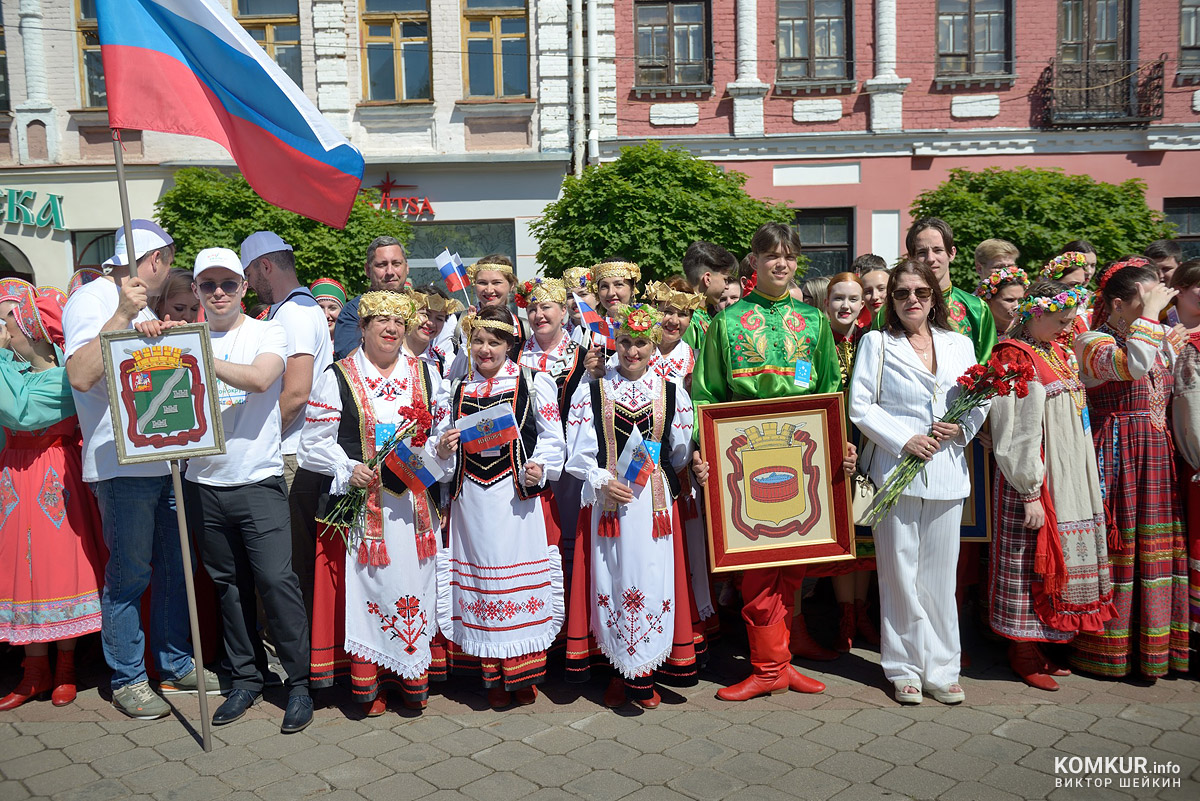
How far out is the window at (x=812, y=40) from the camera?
50.6 ft

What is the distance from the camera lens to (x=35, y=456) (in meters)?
4.50

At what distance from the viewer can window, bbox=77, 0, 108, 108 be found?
1553cm

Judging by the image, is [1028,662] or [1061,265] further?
[1061,265]

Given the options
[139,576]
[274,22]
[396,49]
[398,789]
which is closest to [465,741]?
[398,789]

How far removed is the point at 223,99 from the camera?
4250mm

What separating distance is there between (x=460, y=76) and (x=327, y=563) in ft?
42.5

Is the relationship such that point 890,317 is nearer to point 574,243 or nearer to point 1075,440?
point 1075,440

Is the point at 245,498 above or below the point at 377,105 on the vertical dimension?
below

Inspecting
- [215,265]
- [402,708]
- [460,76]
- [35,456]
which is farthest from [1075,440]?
[460,76]

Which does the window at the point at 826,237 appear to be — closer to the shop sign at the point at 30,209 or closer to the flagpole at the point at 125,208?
the shop sign at the point at 30,209

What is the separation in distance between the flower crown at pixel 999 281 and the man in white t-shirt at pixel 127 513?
438cm

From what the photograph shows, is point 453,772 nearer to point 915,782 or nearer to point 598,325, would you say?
point 915,782

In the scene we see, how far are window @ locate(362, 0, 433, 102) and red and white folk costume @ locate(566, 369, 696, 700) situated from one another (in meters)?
12.9

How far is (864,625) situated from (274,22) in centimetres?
1462
